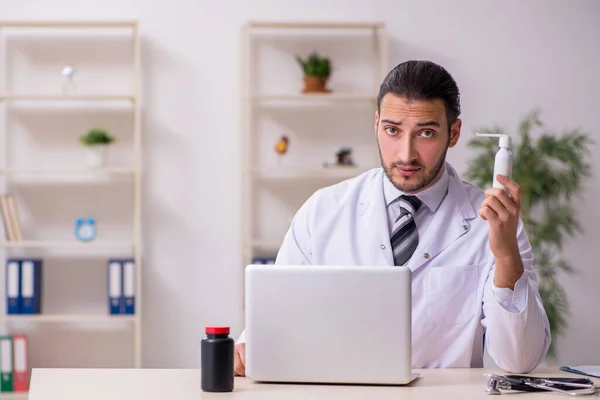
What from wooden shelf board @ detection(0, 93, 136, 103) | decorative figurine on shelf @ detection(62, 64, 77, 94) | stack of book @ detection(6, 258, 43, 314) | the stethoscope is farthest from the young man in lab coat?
decorative figurine on shelf @ detection(62, 64, 77, 94)

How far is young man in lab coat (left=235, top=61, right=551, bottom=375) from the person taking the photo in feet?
6.59

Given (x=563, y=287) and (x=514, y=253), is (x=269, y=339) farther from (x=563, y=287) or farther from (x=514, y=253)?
(x=563, y=287)

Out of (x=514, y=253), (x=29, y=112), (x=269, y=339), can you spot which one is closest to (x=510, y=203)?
(x=514, y=253)

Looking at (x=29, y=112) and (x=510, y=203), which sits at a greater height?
(x=29, y=112)

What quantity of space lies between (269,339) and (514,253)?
0.56 metres

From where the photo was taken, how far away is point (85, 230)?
169 inches

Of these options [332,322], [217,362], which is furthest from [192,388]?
[332,322]

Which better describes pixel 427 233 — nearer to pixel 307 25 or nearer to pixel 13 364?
pixel 307 25

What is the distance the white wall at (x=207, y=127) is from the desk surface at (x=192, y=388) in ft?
8.76

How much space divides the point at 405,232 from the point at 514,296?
381 millimetres

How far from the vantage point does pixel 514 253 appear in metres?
1.77

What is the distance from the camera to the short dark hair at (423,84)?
204 centimetres

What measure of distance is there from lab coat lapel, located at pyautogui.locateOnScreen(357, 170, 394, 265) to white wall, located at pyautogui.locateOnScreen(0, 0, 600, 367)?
7.54 ft

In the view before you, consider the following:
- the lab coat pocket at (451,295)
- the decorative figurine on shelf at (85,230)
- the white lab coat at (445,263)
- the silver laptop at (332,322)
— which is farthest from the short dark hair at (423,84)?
the decorative figurine on shelf at (85,230)
